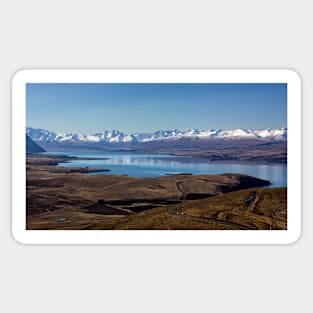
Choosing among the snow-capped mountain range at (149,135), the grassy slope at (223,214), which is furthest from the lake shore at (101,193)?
the snow-capped mountain range at (149,135)

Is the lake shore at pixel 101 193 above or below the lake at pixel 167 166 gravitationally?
below

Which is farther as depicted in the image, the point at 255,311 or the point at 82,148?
the point at 82,148

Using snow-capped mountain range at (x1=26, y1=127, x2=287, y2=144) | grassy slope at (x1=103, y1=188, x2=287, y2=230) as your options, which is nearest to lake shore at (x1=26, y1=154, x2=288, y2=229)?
grassy slope at (x1=103, y1=188, x2=287, y2=230)

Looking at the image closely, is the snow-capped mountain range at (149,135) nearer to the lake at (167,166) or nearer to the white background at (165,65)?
the lake at (167,166)
